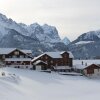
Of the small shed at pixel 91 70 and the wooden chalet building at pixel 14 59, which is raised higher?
the wooden chalet building at pixel 14 59

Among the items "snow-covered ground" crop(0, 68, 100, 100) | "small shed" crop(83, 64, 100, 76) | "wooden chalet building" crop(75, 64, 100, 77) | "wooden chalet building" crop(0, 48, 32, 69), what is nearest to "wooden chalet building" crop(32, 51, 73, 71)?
"wooden chalet building" crop(0, 48, 32, 69)

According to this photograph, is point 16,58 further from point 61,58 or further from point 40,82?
point 40,82

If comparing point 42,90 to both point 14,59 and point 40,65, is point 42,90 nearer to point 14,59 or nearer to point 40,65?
point 40,65

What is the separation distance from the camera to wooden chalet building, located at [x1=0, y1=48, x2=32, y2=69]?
115m

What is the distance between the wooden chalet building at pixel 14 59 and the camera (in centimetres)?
11488

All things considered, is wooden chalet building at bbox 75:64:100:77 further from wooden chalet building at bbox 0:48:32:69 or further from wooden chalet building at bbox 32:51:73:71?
wooden chalet building at bbox 0:48:32:69

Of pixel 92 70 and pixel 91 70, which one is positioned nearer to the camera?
pixel 91 70

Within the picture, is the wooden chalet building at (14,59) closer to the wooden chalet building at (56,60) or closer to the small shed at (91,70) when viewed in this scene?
the wooden chalet building at (56,60)

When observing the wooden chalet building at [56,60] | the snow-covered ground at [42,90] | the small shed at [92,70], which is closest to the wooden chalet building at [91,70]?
the small shed at [92,70]

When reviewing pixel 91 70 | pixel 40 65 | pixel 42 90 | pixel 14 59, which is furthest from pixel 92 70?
pixel 42 90

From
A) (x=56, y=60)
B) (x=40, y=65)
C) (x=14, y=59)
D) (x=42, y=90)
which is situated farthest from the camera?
(x=56, y=60)

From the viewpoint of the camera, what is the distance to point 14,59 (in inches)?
4574

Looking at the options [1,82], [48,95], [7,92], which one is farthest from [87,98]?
[1,82]

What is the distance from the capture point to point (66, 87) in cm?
7925
